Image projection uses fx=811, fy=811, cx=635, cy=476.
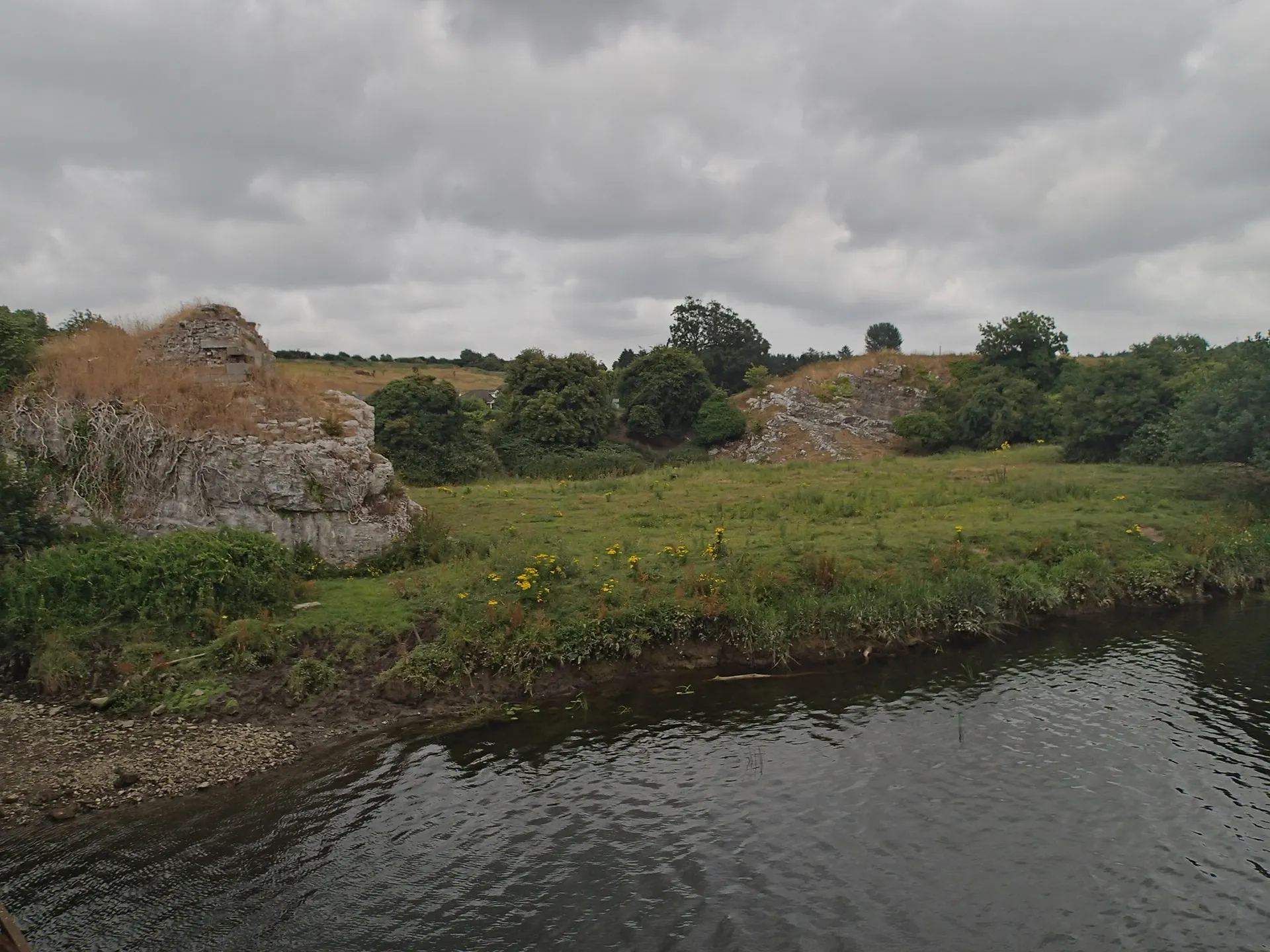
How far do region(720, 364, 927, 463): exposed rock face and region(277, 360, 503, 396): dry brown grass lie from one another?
24478 mm

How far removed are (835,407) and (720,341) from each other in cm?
1667

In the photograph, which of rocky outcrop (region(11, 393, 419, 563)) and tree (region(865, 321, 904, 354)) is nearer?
rocky outcrop (region(11, 393, 419, 563))

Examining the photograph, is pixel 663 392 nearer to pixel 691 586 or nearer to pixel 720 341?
pixel 720 341

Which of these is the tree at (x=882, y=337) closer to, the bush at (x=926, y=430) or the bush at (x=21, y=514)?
the bush at (x=926, y=430)

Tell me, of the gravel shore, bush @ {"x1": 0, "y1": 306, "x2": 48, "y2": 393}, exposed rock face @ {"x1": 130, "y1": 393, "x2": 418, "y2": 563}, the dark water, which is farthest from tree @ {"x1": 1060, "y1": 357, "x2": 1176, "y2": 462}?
bush @ {"x1": 0, "y1": 306, "x2": 48, "y2": 393}

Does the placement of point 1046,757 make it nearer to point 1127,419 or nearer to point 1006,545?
point 1006,545

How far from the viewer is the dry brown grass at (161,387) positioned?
66.6ft

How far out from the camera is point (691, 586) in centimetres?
1850

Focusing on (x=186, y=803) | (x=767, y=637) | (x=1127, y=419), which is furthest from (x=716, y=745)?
(x=1127, y=419)

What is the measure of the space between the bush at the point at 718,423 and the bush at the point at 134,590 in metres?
39.3

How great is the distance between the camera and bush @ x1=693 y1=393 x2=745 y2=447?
179 ft

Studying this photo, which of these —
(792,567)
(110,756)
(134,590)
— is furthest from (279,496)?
(792,567)

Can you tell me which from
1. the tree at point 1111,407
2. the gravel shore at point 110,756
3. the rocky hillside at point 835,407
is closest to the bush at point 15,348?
the gravel shore at point 110,756

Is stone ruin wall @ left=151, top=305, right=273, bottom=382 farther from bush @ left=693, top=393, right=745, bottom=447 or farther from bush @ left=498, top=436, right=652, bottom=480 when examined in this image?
bush @ left=693, top=393, right=745, bottom=447
